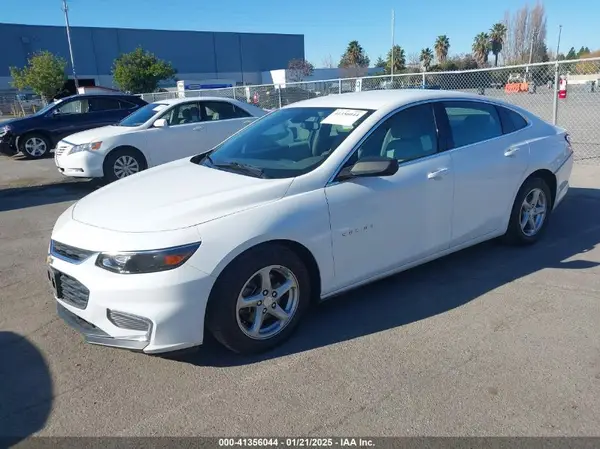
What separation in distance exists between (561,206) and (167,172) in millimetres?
5122

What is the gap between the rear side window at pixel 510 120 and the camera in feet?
15.4

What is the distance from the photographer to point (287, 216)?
124 inches

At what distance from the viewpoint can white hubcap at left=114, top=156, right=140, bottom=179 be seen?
8754 millimetres

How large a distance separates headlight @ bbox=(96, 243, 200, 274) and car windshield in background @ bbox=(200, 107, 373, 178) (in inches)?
36.3

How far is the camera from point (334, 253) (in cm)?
339

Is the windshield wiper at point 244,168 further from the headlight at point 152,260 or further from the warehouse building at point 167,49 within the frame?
the warehouse building at point 167,49

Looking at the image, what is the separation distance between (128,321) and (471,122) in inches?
130

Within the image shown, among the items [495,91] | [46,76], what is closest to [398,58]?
A: [46,76]

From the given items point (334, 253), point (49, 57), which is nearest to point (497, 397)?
point (334, 253)

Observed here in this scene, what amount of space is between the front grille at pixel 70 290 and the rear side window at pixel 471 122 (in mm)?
3058

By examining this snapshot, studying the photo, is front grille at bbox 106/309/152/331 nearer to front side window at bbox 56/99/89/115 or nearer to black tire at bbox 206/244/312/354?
black tire at bbox 206/244/312/354

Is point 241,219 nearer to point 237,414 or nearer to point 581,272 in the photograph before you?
point 237,414

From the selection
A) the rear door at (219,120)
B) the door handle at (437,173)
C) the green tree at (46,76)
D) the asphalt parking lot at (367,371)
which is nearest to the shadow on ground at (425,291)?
the asphalt parking lot at (367,371)

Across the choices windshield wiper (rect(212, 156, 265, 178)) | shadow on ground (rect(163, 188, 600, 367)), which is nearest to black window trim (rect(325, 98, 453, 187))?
windshield wiper (rect(212, 156, 265, 178))
